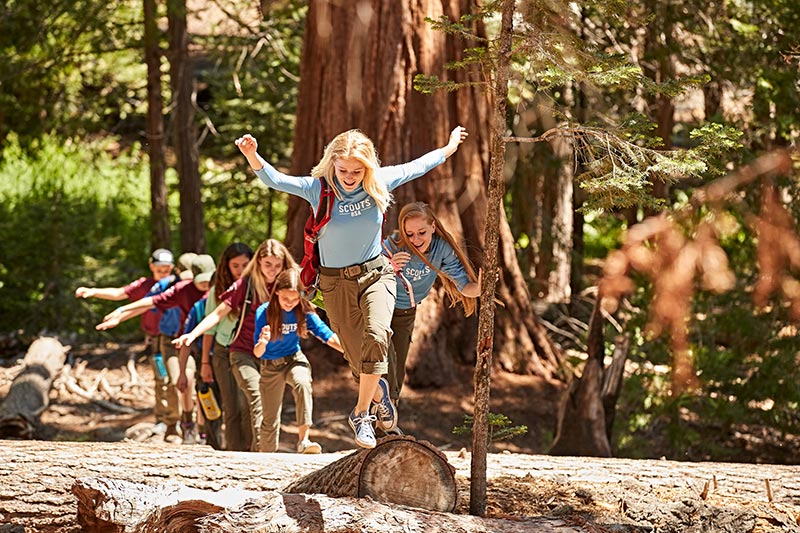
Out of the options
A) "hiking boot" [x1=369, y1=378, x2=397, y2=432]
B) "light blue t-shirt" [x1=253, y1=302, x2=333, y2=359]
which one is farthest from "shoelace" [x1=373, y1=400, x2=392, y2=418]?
"light blue t-shirt" [x1=253, y1=302, x2=333, y2=359]

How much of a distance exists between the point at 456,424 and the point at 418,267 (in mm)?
4273

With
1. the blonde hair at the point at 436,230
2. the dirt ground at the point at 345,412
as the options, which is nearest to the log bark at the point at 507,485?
the blonde hair at the point at 436,230

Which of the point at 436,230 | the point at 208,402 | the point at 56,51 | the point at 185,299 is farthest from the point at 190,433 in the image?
the point at 56,51

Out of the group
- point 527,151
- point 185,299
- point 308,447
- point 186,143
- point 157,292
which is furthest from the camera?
point 186,143

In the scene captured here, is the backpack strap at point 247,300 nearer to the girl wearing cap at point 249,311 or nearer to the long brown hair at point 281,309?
the girl wearing cap at point 249,311

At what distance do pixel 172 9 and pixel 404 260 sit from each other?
28.0 feet

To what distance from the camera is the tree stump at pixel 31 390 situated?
1077 cm

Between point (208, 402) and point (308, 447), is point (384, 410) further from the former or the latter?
point (208, 402)

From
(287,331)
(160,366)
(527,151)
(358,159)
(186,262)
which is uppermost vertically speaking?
(527,151)

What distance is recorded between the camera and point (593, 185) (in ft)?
16.9

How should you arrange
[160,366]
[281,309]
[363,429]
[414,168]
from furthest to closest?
[160,366] → [281,309] → [414,168] → [363,429]

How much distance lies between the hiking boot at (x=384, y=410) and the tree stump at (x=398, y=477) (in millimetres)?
341

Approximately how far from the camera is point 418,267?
6383mm

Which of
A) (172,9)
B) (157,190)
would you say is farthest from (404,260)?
(157,190)
